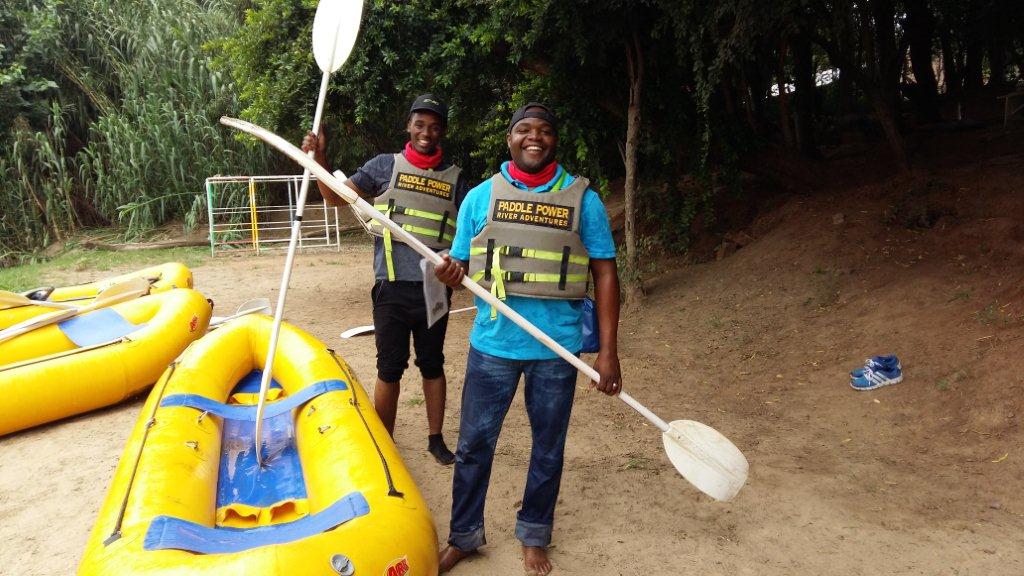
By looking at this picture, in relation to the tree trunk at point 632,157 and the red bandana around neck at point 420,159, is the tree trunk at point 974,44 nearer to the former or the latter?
the tree trunk at point 632,157

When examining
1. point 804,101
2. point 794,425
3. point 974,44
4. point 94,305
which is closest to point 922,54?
point 974,44

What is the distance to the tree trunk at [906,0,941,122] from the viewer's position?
995cm

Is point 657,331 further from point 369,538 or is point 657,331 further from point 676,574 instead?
point 369,538

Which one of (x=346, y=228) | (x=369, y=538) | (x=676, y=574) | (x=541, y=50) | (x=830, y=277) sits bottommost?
(x=676, y=574)

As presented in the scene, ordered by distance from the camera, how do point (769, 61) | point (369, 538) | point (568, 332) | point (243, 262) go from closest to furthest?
point (369, 538) → point (568, 332) → point (769, 61) → point (243, 262)

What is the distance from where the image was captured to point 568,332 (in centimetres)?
281

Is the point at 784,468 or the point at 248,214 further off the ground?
the point at 248,214

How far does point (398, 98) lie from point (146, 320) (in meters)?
3.16

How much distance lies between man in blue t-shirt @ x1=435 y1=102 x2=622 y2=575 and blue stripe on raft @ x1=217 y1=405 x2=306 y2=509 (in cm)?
84

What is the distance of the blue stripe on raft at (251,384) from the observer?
4.37 m

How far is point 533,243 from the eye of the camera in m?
2.72

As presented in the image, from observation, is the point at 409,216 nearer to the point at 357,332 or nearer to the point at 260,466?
the point at 260,466

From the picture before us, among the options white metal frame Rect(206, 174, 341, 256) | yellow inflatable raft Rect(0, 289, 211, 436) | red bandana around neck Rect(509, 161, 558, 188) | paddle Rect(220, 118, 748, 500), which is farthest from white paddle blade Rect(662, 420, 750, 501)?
white metal frame Rect(206, 174, 341, 256)

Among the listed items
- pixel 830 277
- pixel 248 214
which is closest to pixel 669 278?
pixel 830 277
